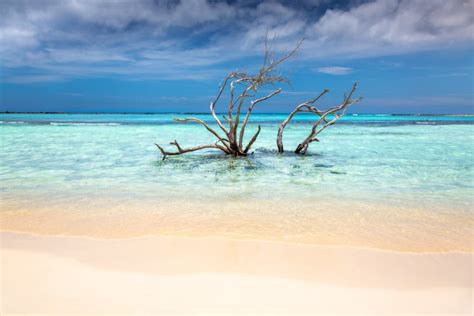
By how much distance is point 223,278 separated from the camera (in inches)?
126

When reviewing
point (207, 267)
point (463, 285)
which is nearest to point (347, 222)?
point (463, 285)

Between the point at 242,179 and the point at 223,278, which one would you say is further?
the point at 242,179

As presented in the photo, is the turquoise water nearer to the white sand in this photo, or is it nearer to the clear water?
the clear water

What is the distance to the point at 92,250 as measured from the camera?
3887mm

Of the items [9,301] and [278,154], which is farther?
[278,154]

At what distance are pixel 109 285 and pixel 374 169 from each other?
26.8ft

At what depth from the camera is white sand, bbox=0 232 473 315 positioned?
2.80 metres

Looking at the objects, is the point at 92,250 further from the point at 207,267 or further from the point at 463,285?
the point at 463,285

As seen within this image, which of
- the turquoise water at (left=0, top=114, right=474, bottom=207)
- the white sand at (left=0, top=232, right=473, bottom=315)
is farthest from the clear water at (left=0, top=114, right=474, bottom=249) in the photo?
the white sand at (left=0, top=232, right=473, bottom=315)

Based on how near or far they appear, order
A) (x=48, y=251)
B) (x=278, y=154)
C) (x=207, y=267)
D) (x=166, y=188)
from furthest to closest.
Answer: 1. (x=278, y=154)
2. (x=166, y=188)
3. (x=48, y=251)
4. (x=207, y=267)

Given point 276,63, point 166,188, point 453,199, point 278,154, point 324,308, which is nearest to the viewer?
point 324,308

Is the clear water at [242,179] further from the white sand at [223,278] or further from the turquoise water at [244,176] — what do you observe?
the white sand at [223,278]

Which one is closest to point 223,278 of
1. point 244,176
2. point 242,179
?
point 242,179

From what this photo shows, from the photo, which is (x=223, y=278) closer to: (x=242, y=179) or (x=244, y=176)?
(x=242, y=179)
